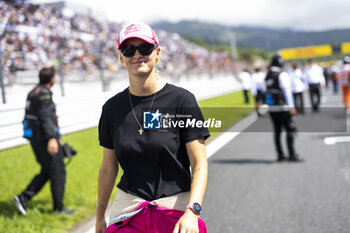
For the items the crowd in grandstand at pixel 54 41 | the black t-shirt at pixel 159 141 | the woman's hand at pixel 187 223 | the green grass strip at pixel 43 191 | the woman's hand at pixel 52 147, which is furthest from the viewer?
the crowd in grandstand at pixel 54 41

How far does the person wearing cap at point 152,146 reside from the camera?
2.03m

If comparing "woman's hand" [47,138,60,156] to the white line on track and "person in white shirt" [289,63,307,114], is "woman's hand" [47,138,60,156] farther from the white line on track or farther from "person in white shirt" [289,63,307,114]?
"person in white shirt" [289,63,307,114]

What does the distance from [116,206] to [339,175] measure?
4720 mm

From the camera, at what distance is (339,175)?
19.9 feet

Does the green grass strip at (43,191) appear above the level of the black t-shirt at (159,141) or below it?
Result: below

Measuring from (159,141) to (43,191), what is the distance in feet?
14.7

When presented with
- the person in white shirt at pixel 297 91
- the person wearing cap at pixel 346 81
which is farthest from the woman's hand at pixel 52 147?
the person in white shirt at pixel 297 91

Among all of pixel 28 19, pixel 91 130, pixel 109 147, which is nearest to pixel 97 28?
pixel 28 19

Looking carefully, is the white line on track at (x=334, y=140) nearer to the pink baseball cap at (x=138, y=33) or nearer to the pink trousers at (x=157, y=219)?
the pink trousers at (x=157, y=219)

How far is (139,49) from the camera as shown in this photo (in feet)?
6.76

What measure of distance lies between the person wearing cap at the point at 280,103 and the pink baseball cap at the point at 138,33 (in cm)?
581

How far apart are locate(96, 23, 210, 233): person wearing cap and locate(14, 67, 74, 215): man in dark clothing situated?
2.64 meters

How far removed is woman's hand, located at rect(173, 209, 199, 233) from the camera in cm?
189

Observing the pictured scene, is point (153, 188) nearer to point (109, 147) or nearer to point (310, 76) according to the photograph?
point (109, 147)
